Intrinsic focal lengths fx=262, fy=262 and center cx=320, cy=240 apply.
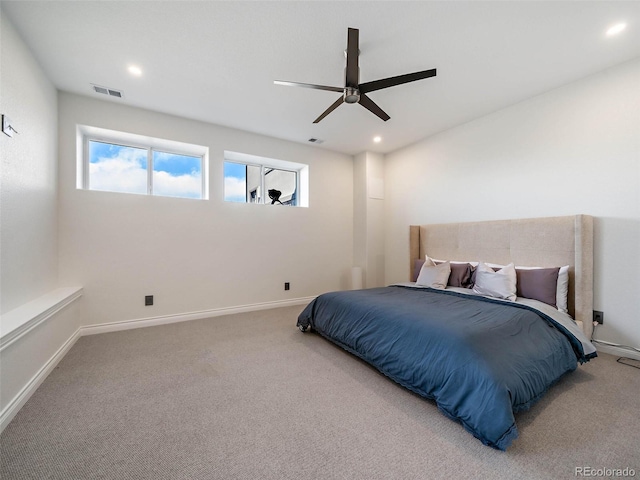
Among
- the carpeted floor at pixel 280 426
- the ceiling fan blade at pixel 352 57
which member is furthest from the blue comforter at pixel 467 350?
the ceiling fan blade at pixel 352 57

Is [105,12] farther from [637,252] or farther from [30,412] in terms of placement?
[637,252]

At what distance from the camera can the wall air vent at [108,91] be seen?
112 inches

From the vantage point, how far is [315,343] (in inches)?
111

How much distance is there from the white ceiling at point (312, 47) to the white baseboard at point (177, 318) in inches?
105

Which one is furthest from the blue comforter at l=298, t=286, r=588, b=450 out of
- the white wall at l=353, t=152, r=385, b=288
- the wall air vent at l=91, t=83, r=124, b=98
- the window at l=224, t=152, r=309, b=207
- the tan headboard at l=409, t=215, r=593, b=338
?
the wall air vent at l=91, t=83, r=124, b=98

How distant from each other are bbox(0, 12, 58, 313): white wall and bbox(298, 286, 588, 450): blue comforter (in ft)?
8.69

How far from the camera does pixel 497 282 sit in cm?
270

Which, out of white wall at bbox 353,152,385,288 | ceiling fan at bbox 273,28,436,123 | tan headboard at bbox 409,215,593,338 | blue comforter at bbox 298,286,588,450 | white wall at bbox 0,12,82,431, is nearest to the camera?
blue comforter at bbox 298,286,588,450

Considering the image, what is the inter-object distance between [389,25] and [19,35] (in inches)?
115

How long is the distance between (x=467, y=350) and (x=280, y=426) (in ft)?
3.96

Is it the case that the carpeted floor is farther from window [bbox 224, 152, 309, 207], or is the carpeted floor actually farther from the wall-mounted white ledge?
window [bbox 224, 152, 309, 207]

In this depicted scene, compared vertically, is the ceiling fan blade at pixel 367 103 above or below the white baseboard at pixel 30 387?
above

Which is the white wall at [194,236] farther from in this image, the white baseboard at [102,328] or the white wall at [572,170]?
the white wall at [572,170]

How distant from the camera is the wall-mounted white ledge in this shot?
5.19 ft
